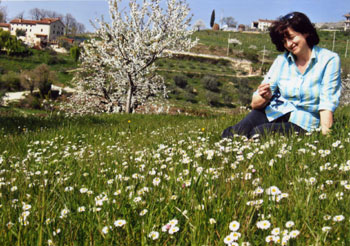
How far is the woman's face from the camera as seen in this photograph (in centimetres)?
438

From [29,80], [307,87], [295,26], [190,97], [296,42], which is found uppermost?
[295,26]

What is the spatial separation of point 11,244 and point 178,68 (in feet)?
205

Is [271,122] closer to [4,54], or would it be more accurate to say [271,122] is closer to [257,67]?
[257,67]

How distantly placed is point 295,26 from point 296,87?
2.84 feet

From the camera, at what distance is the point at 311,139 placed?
362 centimetres

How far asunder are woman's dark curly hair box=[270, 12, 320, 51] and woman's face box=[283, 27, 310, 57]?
1.6 inches

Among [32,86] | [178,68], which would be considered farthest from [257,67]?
[32,86]

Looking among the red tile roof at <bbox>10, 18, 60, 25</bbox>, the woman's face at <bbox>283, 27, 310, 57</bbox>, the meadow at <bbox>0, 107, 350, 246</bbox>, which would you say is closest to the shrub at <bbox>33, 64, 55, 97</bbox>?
the woman's face at <bbox>283, 27, 310, 57</bbox>

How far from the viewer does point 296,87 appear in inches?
182

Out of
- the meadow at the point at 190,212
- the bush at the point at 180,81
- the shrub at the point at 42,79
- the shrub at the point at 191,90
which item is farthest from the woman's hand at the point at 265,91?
the bush at the point at 180,81

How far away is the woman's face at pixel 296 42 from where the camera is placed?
4.38 meters

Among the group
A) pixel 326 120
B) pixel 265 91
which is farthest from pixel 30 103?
pixel 326 120

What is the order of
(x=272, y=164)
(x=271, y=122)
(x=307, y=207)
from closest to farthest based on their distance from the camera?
1. (x=307, y=207)
2. (x=272, y=164)
3. (x=271, y=122)

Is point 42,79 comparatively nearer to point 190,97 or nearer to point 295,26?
point 190,97
